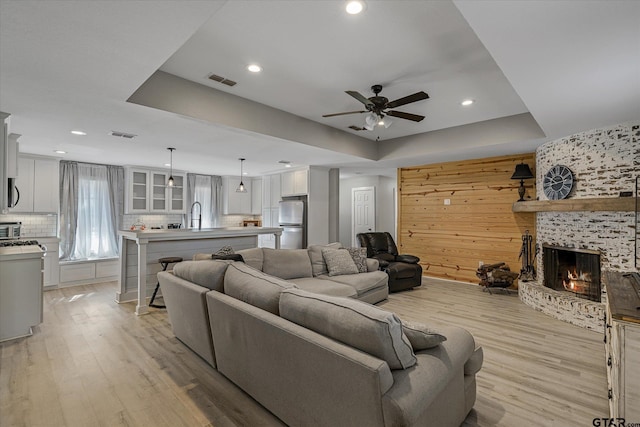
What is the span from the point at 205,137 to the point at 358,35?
2.67 meters

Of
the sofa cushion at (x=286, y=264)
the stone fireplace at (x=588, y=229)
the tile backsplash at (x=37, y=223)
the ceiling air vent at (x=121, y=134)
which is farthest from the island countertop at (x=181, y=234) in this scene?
the stone fireplace at (x=588, y=229)

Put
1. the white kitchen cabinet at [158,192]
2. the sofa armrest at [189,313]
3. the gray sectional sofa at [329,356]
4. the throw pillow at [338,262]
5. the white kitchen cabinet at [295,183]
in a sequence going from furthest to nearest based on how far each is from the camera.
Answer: the white kitchen cabinet at [158,192], the white kitchen cabinet at [295,183], the throw pillow at [338,262], the sofa armrest at [189,313], the gray sectional sofa at [329,356]

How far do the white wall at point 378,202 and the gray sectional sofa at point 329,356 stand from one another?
277 inches

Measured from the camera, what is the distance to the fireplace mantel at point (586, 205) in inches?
142

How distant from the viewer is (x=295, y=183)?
23.6 feet

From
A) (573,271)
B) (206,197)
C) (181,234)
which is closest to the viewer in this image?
(573,271)

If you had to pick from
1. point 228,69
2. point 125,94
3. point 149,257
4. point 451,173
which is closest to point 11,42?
point 125,94

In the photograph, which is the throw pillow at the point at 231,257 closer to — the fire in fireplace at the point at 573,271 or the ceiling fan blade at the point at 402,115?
the ceiling fan blade at the point at 402,115

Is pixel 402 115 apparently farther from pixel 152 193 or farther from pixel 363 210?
pixel 152 193

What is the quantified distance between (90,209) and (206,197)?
2.69 m

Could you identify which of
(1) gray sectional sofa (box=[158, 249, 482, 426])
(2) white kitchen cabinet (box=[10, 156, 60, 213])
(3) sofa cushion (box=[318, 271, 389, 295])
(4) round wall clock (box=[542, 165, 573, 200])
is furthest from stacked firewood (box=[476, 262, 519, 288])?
(2) white kitchen cabinet (box=[10, 156, 60, 213])

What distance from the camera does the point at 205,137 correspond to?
4332 mm

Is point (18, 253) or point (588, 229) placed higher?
point (588, 229)

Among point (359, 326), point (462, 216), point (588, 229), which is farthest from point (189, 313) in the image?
point (462, 216)
